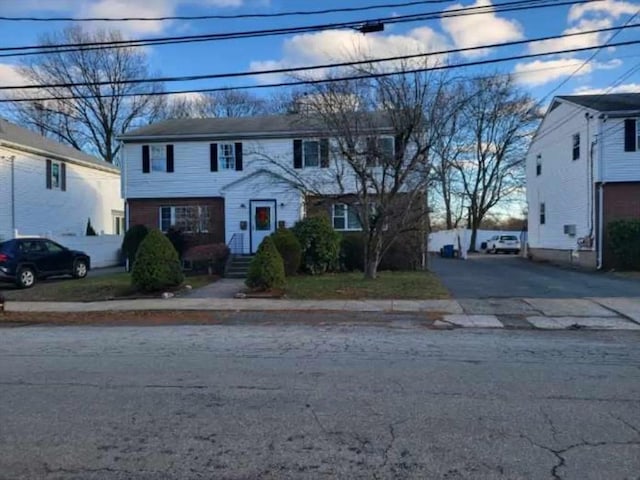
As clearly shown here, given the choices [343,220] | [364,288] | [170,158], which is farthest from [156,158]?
[364,288]

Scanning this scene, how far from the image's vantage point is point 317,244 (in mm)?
21172

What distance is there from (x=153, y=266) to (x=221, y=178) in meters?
11.3

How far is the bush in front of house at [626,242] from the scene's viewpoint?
76.9ft

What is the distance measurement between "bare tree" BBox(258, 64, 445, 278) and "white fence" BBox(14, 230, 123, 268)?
1508 centimetres

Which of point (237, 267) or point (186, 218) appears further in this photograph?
point (186, 218)

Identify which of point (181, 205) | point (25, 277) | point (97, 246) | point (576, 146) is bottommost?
point (25, 277)

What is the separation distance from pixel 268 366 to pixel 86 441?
10.1 ft

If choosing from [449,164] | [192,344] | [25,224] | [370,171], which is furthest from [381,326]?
[25,224]

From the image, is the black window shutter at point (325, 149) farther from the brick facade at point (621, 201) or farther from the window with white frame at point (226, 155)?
the brick facade at point (621, 201)

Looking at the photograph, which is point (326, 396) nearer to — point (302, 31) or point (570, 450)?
point (570, 450)

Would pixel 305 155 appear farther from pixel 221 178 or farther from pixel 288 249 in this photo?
pixel 288 249

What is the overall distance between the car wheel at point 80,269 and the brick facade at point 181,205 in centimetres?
535

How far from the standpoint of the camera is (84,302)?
15820 mm

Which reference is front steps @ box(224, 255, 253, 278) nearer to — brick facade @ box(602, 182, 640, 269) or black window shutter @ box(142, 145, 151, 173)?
black window shutter @ box(142, 145, 151, 173)
